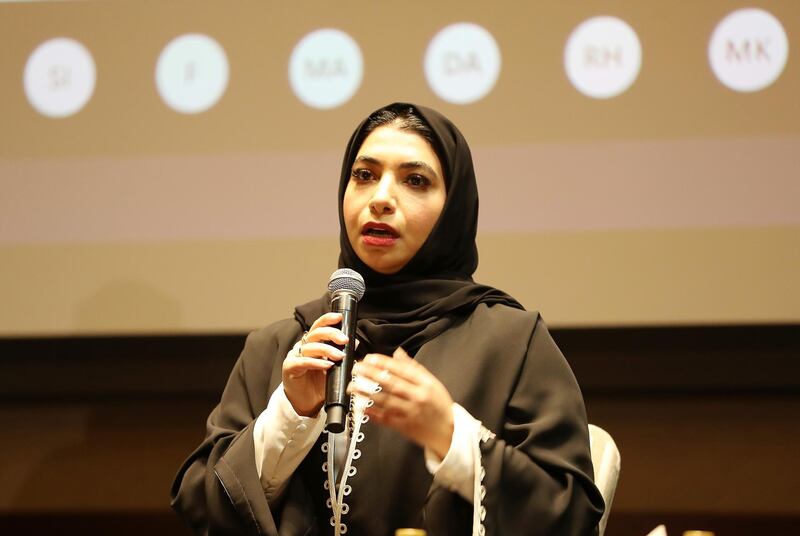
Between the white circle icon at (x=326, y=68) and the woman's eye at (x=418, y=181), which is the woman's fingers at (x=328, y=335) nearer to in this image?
the woman's eye at (x=418, y=181)

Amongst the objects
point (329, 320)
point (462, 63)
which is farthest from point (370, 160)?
point (462, 63)

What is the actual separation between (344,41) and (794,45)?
1.16 metres

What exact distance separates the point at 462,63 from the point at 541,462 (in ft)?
4.70

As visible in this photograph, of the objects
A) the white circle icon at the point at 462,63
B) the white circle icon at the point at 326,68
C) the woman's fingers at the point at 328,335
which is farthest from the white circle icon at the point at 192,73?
the woman's fingers at the point at 328,335

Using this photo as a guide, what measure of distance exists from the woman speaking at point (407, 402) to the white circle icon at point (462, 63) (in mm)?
878

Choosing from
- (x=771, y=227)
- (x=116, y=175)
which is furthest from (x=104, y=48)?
(x=771, y=227)

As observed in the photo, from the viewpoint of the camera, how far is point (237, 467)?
158cm

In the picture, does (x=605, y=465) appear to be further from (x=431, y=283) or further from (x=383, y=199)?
(x=383, y=199)

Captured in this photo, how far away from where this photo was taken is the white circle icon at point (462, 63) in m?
2.73

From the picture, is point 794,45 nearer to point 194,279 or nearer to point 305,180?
point 305,180

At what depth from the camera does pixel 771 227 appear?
103 inches

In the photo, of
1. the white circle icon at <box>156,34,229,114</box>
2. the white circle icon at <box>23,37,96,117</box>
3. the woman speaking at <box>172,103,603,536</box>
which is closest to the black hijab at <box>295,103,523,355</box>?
the woman speaking at <box>172,103,603,536</box>

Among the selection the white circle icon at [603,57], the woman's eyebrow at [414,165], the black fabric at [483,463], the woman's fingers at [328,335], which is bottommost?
the black fabric at [483,463]

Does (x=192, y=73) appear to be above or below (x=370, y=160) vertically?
above
